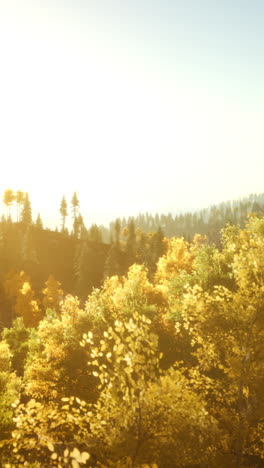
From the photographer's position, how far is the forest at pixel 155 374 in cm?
862

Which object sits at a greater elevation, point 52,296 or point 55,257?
point 55,257

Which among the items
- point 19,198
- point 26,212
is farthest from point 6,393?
point 19,198

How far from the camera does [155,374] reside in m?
19.2

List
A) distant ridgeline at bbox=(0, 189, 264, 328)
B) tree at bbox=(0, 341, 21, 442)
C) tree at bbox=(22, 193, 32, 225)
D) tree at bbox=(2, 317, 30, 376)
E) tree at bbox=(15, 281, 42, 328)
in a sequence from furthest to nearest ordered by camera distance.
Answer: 1. tree at bbox=(22, 193, 32, 225)
2. distant ridgeline at bbox=(0, 189, 264, 328)
3. tree at bbox=(15, 281, 42, 328)
4. tree at bbox=(2, 317, 30, 376)
5. tree at bbox=(0, 341, 21, 442)

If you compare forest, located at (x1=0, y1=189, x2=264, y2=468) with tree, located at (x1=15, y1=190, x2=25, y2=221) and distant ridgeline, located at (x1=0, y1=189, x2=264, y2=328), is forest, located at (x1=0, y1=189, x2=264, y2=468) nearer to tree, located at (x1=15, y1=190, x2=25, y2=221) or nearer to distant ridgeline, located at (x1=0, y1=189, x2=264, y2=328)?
distant ridgeline, located at (x1=0, y1=189, x2=264, y2=328)

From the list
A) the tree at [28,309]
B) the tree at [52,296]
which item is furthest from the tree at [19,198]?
the tree at [28,309]

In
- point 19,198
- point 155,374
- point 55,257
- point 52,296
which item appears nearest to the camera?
point 155,374

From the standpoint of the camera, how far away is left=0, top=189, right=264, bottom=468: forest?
8.62 metres

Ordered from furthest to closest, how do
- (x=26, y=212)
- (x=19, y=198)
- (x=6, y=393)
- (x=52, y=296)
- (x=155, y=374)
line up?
(x=19, y=198), (x=26, y=212), (x=52, y=296), (x=6, y=393), (x=155, y=374)

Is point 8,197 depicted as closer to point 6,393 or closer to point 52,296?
point 52,296

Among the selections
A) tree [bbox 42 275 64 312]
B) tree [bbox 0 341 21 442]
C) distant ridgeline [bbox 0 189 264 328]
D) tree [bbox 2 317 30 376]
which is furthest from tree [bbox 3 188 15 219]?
tree [bbox 0 341 21 442]

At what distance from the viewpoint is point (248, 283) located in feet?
38.6

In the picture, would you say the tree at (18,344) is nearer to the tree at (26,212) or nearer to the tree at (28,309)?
the tree at (28,309)

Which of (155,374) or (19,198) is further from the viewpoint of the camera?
(19,198)
